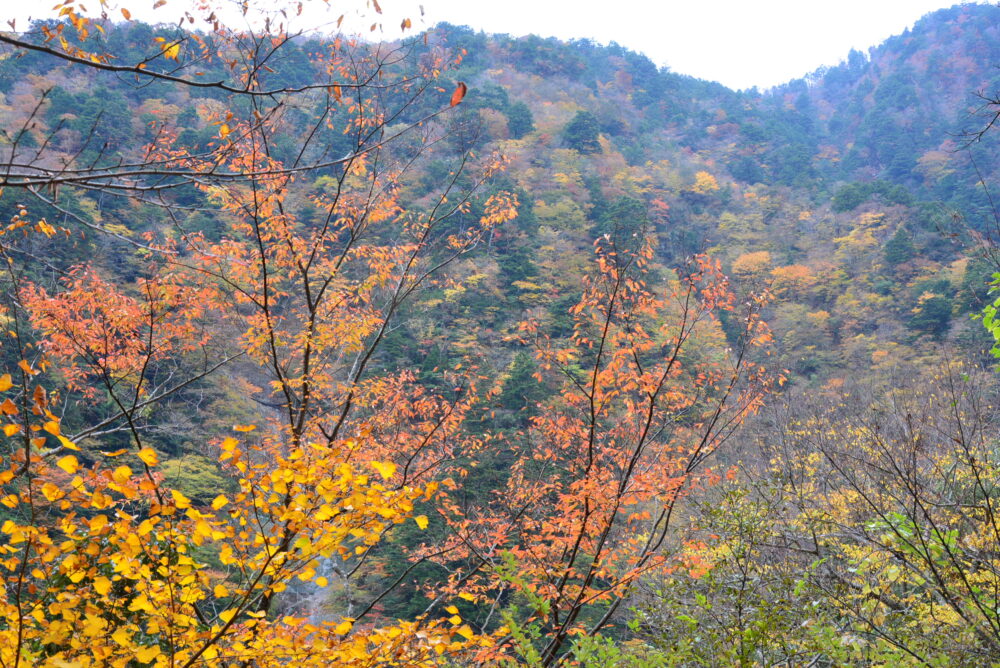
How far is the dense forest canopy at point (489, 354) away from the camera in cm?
261

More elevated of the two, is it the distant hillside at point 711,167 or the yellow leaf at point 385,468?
the distant hillside at point 711,167

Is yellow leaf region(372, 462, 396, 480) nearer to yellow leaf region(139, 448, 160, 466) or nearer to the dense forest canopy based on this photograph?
the dense forest canopy

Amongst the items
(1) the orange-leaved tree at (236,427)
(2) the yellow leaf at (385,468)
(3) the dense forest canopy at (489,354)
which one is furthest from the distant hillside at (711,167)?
(2) the yellow leaf at (385,468)

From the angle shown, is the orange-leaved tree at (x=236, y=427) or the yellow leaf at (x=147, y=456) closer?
the yellow leaf at (x=147, y=456)

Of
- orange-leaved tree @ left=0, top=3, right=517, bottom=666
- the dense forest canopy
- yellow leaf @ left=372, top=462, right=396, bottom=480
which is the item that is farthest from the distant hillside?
yellow leaf @ left=372, top=462, right=396, bottom=480

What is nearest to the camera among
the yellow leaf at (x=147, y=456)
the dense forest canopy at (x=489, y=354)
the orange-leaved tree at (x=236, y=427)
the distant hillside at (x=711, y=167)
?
the yellow leaf at (x=147, y=456)

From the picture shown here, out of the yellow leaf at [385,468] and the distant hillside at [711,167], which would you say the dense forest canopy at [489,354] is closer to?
the yellow leaf at [385,468]

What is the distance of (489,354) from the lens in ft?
69.2

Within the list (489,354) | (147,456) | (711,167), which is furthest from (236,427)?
(711,167)

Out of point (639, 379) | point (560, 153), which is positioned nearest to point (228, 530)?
point (639, 379)

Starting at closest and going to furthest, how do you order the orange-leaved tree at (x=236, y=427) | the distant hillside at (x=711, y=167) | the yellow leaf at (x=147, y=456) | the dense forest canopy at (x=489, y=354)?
the yellow leaf at (x=147, y=456)
the orange-leaved tree at (x=236, y=427)
the dense forest canopy at (x=489, y=354)
the distant hillside at (x=711, y=167)

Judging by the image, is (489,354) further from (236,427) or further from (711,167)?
(711,167)

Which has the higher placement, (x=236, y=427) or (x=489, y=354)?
(x=236, y=427)

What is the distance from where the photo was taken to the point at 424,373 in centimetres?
1981
